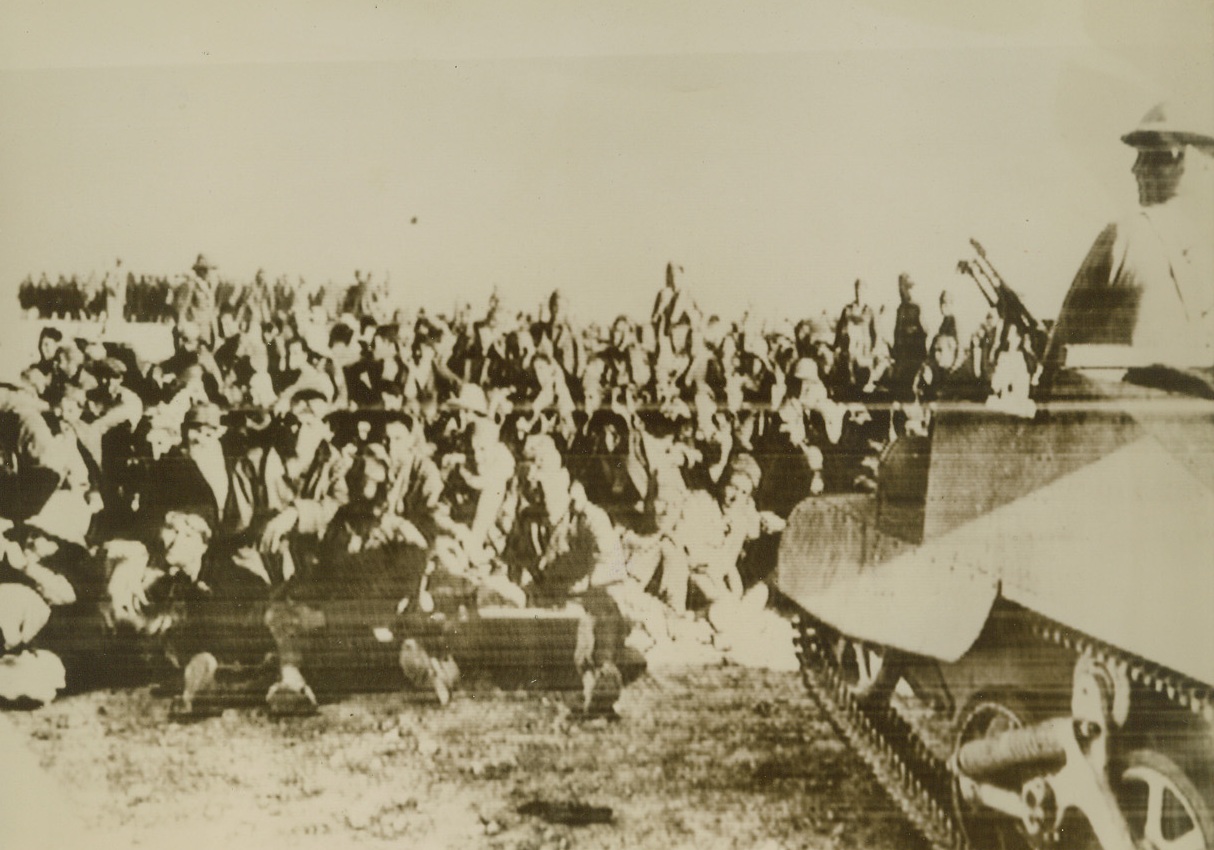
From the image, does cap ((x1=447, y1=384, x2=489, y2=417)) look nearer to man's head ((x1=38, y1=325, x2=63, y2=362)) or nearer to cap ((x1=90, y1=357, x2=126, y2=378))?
cap ((x1=90, y1=357, x2=126, y2=378))

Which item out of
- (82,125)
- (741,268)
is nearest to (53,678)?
(82,125)

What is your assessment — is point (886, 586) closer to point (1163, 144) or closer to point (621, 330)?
point (621, 330)

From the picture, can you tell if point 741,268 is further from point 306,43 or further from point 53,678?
point 53,678

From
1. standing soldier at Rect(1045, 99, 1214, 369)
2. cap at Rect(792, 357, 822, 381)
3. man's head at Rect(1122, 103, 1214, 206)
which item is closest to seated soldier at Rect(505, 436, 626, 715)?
cap at Rect(792, 357, 822, 381)

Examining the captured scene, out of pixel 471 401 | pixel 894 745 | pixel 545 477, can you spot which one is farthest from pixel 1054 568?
pixel 471 401

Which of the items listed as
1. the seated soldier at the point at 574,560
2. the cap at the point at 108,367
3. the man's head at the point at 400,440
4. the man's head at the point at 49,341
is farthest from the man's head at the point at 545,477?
the man's head at the point at 49,341

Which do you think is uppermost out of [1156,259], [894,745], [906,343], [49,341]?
[1156,259]

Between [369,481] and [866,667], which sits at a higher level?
[369,481]
